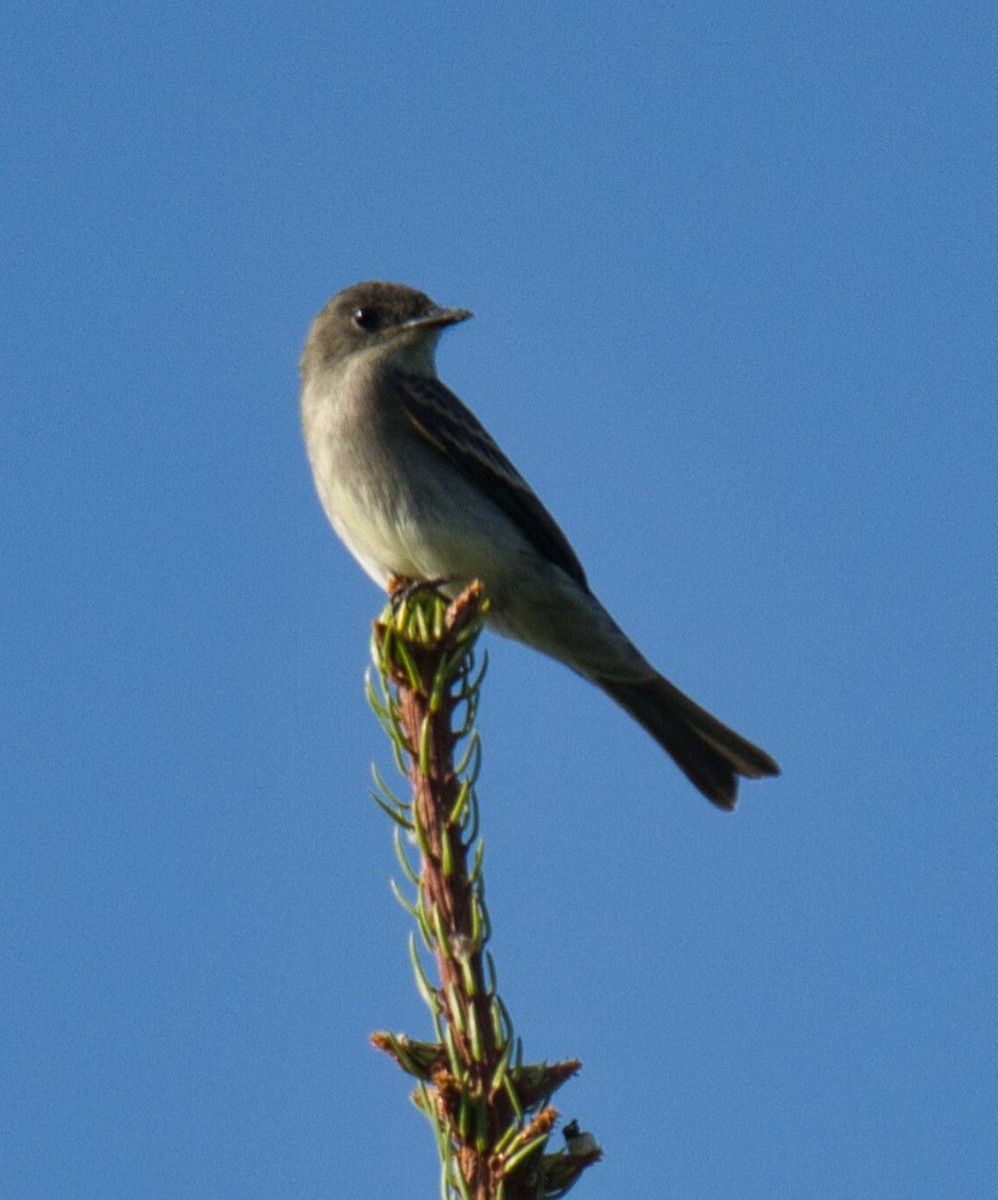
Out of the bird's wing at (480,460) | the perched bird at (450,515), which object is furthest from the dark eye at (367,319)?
the bird's wing at (480,460)

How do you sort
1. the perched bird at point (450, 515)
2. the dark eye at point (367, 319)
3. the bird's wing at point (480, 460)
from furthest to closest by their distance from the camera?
1. the dark eye at point (367, 319)
2. the bird's wing at point (480, 460)
3. the perched bird at point (450, 515)

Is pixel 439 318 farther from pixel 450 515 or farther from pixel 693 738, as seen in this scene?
pixel 693 738

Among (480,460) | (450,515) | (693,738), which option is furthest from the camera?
(693,738)

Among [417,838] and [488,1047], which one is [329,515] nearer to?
[417,838]

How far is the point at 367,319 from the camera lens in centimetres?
781

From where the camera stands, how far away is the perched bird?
6809 mm

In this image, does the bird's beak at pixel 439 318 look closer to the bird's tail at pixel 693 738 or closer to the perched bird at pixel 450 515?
the perched bird at pixel 450 515

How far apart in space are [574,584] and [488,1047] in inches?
182

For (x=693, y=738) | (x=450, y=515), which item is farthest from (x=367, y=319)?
(x=693, y=738)

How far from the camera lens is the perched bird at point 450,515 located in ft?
22.3

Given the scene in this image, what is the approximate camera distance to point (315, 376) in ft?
25.2

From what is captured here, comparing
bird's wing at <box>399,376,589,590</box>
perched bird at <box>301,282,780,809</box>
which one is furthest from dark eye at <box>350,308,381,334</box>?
bird's wing at <box>399,376,589,590</box>

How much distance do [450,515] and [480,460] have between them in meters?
0.40

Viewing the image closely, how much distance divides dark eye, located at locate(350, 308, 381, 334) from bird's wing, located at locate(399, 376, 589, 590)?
0.50 m
